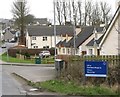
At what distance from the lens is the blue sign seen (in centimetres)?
1859

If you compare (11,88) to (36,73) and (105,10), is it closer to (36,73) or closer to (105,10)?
(36,73)

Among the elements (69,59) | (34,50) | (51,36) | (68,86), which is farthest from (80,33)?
(68,86)

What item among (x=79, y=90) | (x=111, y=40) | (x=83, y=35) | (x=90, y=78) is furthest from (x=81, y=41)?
(x=79, y=90)

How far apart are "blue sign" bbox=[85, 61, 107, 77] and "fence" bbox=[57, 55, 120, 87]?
0.35 metres

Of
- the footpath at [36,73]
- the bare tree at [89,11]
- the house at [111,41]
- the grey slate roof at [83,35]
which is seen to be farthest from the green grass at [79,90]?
the bare tree at [89,11]

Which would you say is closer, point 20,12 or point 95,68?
point 95,68

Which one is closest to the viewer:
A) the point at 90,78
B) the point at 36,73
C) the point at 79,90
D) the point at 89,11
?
the point at 79,90

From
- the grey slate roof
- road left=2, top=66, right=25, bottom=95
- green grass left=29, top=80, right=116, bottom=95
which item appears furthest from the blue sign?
the grey slate roof

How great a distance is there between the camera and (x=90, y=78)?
1961 centimetres

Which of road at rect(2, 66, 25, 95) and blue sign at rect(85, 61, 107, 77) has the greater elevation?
blue sign at rect(85, 61, 107, 77)

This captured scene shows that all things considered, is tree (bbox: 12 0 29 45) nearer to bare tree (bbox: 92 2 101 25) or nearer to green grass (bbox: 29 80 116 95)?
bare tree (bbox: 92 2 101 25)

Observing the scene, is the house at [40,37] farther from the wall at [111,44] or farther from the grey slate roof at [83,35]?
the wall at [111,44]

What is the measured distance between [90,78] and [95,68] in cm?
96

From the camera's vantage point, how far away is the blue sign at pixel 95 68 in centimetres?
1859
